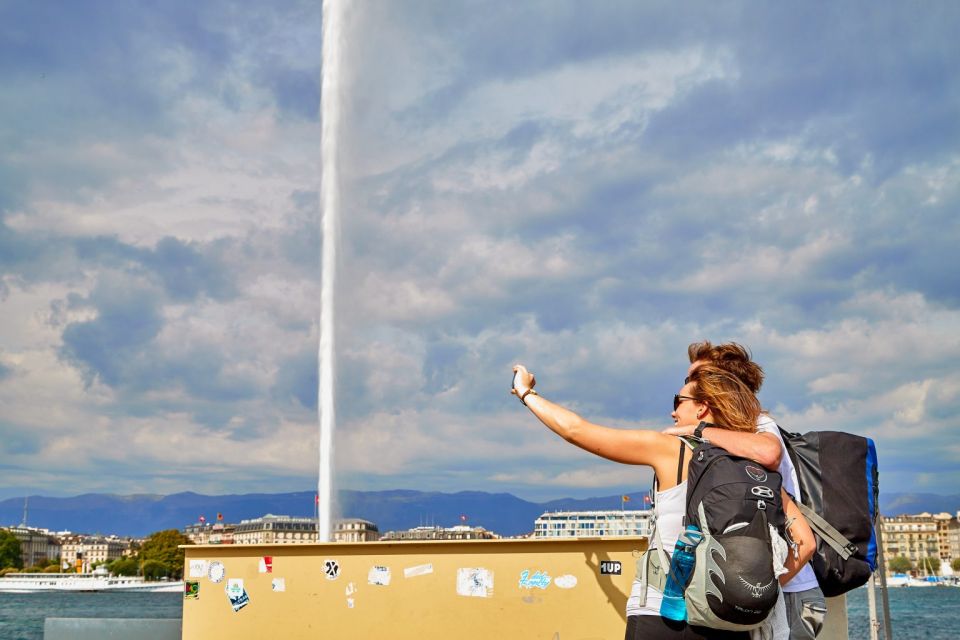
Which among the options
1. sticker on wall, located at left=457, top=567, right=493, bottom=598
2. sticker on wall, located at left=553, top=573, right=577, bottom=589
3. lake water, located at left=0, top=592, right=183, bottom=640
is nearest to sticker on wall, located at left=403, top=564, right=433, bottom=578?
sticker on wall, located at left=457, top=567, right=493, bottom=598

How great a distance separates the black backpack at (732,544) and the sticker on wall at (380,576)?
2787 millimetres

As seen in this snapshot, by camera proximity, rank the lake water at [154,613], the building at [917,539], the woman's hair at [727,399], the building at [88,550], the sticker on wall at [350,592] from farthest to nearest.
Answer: the building at [88,550] < the building at [917,539] < the lake water at [154,613] < the sticker on wall at [350,592] < the woman's hair at [727,399]

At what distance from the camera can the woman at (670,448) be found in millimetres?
2266

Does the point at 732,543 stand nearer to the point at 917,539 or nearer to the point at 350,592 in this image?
the point at 350,592

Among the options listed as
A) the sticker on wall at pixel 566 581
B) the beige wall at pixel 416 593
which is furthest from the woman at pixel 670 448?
the sticker on wall at pixel 566 581

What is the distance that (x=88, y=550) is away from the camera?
159 m

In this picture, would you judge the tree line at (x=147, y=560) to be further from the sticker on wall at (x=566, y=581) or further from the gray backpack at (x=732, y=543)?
the gray backpack at (x=732, y=543)

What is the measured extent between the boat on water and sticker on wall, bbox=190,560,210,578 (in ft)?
341

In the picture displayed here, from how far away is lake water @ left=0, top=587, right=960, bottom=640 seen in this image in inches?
1635

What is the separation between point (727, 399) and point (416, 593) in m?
2.65

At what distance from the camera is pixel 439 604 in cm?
462

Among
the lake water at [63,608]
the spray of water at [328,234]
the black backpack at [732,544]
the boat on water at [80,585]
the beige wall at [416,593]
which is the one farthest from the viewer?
the boat on water at [80,585]

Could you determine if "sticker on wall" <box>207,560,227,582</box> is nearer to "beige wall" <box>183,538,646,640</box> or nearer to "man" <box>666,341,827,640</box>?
"beige wall" <box>183,538,646,640</box>

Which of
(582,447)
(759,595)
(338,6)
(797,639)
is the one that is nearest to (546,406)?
(582,447)
